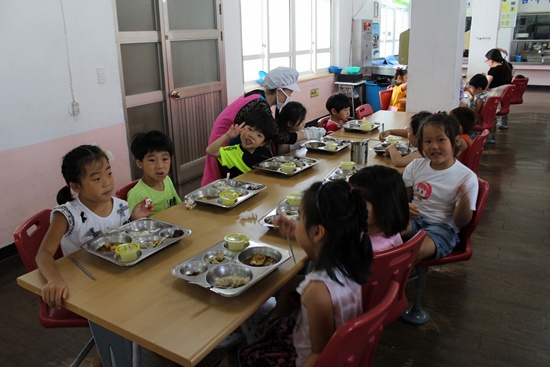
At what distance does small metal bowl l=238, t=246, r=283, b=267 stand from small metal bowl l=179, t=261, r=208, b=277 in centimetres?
14

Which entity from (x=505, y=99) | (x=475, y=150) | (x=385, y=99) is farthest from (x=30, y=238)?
(x=505, y=99)

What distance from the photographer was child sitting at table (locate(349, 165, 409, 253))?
170 centimetres

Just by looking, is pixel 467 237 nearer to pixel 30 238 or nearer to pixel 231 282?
pixel 231 282

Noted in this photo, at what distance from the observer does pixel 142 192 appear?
227cm

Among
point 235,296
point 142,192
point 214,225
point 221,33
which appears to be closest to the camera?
point 235,296

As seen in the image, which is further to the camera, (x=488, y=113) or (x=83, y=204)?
(x=488, y=113)

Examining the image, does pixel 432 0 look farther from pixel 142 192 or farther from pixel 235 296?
pixel 235 296

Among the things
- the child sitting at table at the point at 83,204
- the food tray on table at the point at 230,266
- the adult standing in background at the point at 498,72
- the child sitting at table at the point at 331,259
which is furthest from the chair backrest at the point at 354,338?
the adult standing in background at the point at 498,72

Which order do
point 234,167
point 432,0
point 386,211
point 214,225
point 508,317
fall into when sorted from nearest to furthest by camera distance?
point 386,211 → point 214,225 → point 508,317 → point 234,167 → point 432,0

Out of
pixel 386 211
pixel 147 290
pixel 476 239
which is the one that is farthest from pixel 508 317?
pixel 147 290

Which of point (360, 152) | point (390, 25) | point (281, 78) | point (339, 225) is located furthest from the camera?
point (390, 25)

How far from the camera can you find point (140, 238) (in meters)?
1.78

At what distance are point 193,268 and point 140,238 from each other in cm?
34

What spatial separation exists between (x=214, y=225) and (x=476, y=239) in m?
2.31
